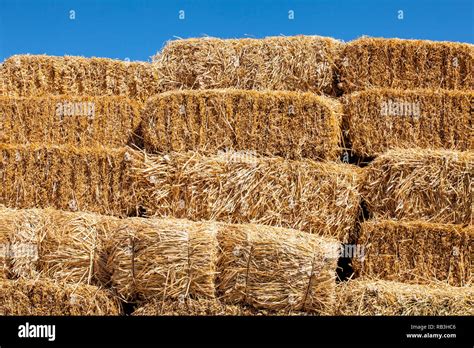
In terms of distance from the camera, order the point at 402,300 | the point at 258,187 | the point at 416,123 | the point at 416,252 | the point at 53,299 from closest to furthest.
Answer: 1. the point at 402,300
2. the point at 53,299
3. the point at 416,252
4. the point at 258,187
5. the point at 416,123

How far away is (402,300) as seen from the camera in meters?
4.62

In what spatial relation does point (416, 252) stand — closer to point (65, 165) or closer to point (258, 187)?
point (258, 187)

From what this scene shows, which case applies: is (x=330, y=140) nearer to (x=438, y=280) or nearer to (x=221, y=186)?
(x=221, y=186)

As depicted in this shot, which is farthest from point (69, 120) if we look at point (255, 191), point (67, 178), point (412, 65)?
point (412, 65)

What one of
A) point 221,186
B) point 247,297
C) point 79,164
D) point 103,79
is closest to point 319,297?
point 247,297

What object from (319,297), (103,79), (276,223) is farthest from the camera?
(103,79)

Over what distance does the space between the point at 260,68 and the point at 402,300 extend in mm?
2577

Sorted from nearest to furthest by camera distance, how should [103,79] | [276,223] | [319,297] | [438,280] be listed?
[319,297]
[438,280]
[276,223]
[103,79]

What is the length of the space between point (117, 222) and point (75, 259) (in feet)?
1.43

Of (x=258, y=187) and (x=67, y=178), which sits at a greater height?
(x=67, y=178)

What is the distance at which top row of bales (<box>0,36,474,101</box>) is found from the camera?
5.82m

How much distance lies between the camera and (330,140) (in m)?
5.37

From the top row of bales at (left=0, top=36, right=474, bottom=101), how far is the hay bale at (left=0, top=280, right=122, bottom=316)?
6.81 feet

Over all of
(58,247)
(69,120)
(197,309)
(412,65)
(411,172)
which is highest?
(412,65)
